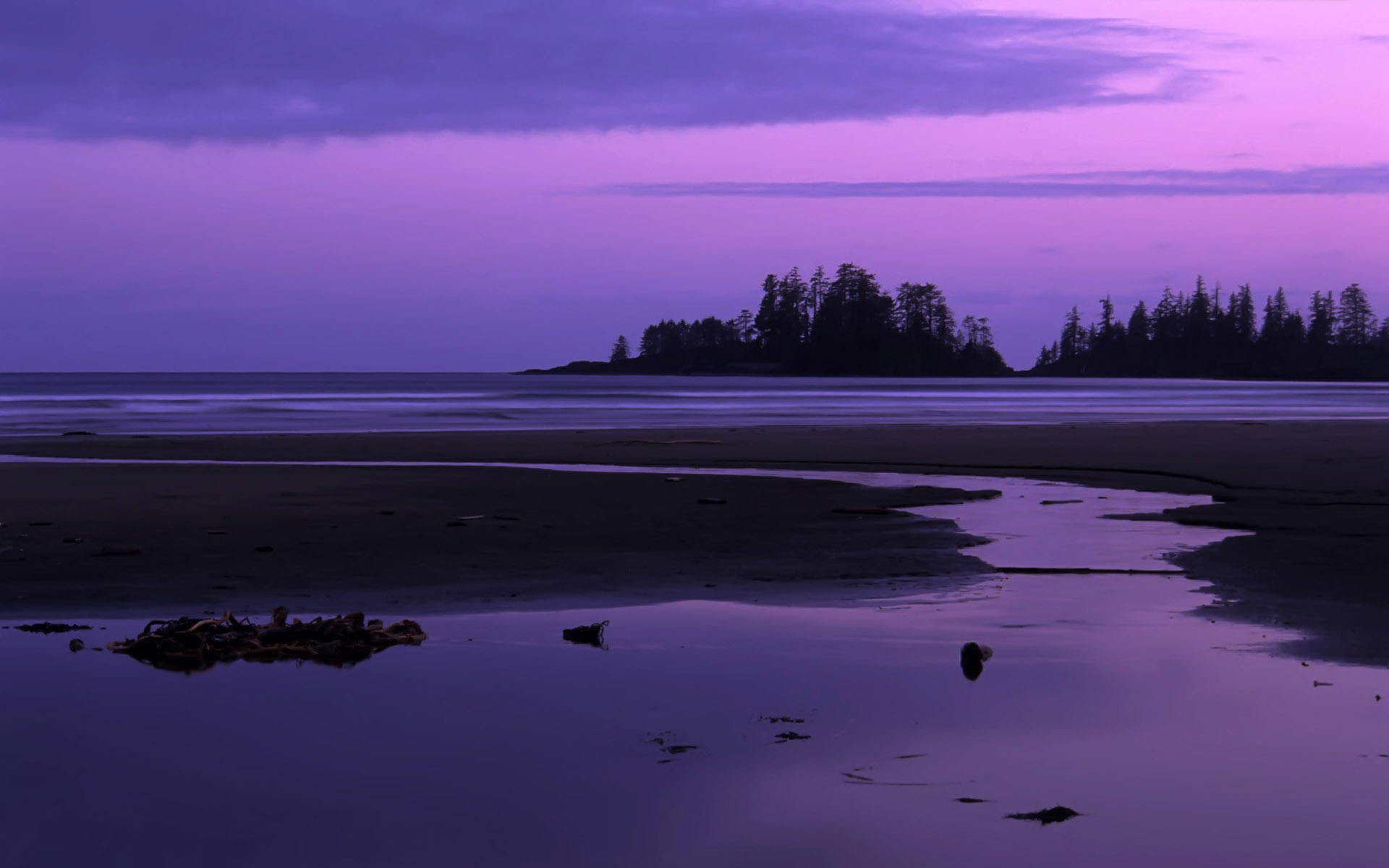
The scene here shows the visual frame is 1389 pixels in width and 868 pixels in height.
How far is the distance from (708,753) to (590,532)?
28.4 feet

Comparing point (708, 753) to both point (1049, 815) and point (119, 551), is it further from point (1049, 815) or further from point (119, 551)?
point (119, 551)

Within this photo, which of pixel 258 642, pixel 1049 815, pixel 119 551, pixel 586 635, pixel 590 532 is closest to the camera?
pixel 1049 815

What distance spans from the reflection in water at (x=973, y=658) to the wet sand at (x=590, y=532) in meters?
2.00

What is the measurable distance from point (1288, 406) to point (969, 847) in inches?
2815

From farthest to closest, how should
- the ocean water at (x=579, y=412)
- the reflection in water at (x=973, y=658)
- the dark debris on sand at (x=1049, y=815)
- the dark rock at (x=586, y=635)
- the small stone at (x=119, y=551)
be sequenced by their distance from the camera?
the ocean water at (x=579, y=412) < the small stone at (x=119, y=551) < the dark rock at (x=586, y=635) < the reflection in water at (x=973, y=658) < the dark debris on sand at (x=1049, y=815)

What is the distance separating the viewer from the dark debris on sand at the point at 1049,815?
500cm

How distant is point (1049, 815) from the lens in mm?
5043

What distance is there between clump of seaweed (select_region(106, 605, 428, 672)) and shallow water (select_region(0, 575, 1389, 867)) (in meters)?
0.17

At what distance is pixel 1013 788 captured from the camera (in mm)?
5383

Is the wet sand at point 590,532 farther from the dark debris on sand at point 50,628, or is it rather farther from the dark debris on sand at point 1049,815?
the dark debris on sand at point 1049,815

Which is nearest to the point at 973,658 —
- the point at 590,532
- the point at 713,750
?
the point at 713,750

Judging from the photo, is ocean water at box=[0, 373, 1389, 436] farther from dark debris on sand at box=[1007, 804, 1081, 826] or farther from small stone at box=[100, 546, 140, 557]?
dark debris on sand at box=[1007, 804, 1081, 826]

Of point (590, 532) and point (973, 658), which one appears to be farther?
point (590, 532)

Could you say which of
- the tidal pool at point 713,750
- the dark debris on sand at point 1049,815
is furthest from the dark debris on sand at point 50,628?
the dark debris on sand at point 1049,815
